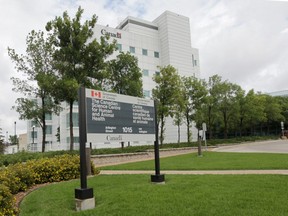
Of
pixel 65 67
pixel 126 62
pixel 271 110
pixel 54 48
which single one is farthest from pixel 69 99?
pixel 271 110

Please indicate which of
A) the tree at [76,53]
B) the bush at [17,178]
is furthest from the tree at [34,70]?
the bush at [17,178]

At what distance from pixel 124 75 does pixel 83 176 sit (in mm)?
20064

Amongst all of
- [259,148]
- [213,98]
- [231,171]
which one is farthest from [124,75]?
[231,171]

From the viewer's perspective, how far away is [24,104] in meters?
22.7

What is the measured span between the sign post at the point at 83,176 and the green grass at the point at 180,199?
23cm

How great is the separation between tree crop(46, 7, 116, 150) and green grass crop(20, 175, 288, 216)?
11561 mm

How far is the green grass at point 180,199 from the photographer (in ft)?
19.5

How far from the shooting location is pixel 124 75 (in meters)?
26.6

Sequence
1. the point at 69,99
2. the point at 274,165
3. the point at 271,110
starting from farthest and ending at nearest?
the point at 271,110, the point at 69,99, the point at 274,165

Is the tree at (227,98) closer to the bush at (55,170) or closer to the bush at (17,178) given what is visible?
the bush at (55,170)

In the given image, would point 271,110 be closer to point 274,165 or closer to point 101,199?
point 274,165

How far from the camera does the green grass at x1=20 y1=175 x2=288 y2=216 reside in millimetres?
5941

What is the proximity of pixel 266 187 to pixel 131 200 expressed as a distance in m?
3.52

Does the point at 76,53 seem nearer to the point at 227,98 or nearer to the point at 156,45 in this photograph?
the point at 227,98
